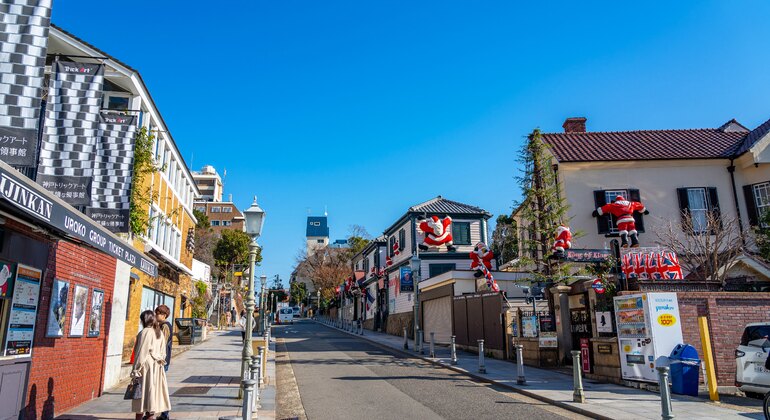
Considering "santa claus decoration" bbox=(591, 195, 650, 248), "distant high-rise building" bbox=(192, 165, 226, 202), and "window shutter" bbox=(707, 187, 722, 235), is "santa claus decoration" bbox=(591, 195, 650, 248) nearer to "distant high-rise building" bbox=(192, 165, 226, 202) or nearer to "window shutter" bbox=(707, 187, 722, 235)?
"window shutter" bbox=(707, 187, 722, 235)

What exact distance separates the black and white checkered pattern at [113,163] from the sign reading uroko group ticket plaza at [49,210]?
2.81 m

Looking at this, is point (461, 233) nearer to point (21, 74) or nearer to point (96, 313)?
point (96, 313)

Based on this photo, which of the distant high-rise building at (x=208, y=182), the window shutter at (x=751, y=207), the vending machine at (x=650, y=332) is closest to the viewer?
the vending machine at (x=650, y=332)

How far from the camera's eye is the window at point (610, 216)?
23219 millimetres

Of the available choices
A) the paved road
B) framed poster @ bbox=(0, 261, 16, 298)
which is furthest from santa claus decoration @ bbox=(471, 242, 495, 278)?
framed poster @ bbox=(0, 261, 16, 298)

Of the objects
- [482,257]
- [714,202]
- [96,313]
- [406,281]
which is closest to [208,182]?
[406,281]

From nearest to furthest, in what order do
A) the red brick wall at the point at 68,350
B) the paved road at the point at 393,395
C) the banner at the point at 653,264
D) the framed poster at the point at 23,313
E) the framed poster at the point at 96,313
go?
Result: the framed poster at the point at 23,313 < the red brick wall at the point at 68,350 < the paved road at the point at 393,395 < the framed poster at the point at 96,313 < the banner at the point at 653,264

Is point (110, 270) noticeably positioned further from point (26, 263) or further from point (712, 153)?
point (712, 153)

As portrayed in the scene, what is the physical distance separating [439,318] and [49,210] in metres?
25.2

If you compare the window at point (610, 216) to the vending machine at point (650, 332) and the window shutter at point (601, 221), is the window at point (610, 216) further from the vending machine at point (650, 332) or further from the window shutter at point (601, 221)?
the vending machine at point (650, 332)

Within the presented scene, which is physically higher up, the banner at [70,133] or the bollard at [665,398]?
the banner at [70,133]

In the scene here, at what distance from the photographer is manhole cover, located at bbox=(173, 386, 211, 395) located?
1191cm

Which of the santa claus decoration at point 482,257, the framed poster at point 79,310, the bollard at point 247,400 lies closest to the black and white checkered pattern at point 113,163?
the framed poster at point 79,310

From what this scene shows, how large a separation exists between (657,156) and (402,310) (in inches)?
788
